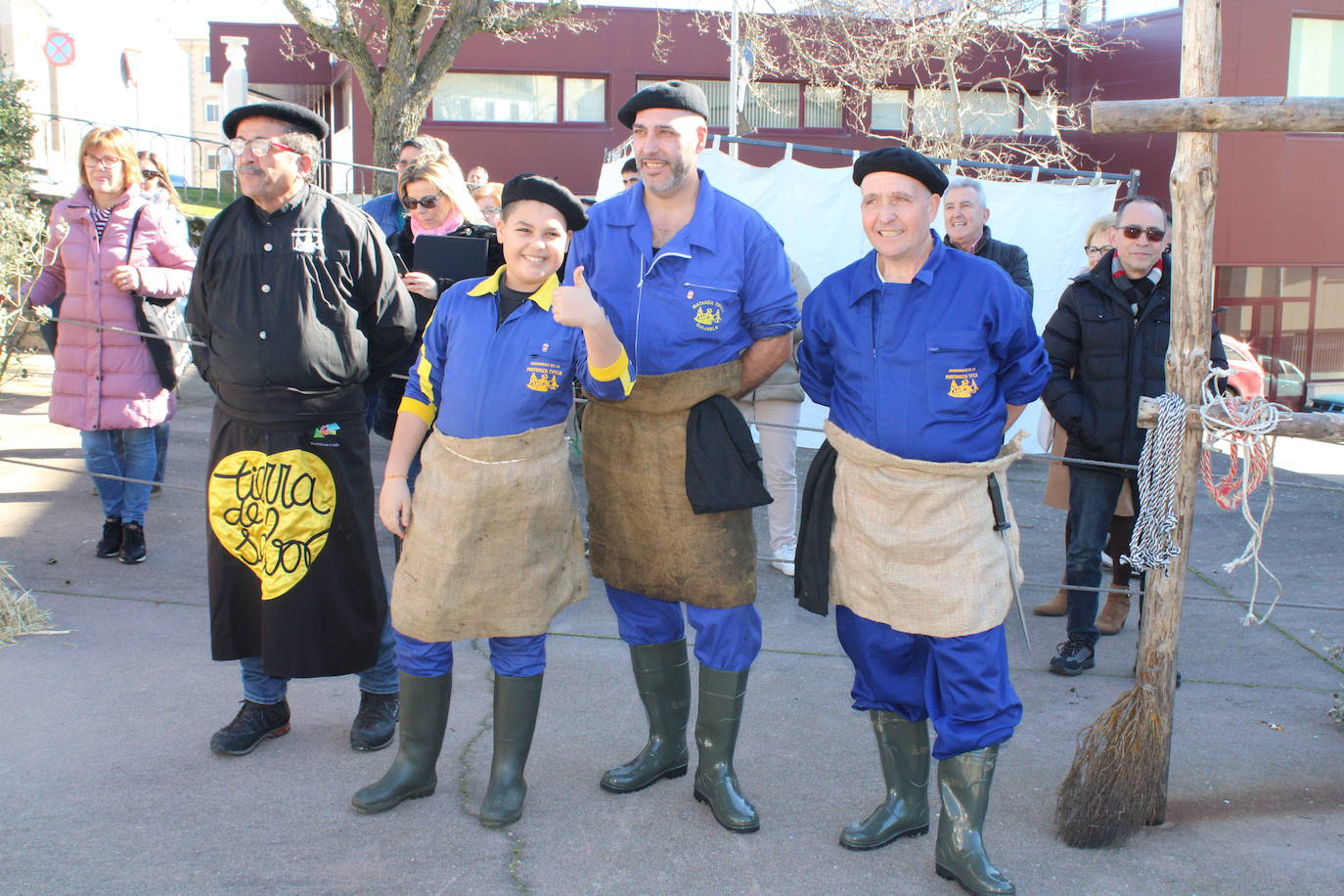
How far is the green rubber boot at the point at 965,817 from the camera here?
3.04 meters

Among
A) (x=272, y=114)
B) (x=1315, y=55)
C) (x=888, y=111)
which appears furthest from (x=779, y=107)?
(x=272, y=114)

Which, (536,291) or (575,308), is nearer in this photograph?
(575,308)

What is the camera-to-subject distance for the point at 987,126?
70.7 ft

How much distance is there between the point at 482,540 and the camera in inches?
129

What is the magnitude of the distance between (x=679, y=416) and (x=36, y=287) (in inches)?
159

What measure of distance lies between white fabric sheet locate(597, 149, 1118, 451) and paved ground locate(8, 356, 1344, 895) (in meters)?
4.47

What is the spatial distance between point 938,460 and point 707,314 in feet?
2.46

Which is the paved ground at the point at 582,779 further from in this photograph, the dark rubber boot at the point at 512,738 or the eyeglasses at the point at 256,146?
the eyeglasses at the point at 256,146

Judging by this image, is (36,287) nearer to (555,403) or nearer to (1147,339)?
(555,403)

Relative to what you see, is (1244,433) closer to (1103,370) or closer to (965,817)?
(965,817)

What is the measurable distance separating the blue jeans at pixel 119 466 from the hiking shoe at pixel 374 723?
2442 millimetres

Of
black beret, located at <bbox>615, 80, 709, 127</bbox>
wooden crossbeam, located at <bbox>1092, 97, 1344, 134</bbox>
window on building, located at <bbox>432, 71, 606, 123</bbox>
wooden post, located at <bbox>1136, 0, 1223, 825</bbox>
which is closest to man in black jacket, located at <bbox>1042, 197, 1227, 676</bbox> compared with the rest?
wooden post, located at <bbox>1136, 0, 1223, 825</bbox>

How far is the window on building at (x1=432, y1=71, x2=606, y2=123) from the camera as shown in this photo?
22422 millimetres

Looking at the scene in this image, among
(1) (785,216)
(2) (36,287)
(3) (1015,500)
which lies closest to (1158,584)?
(3) (1015,500)
